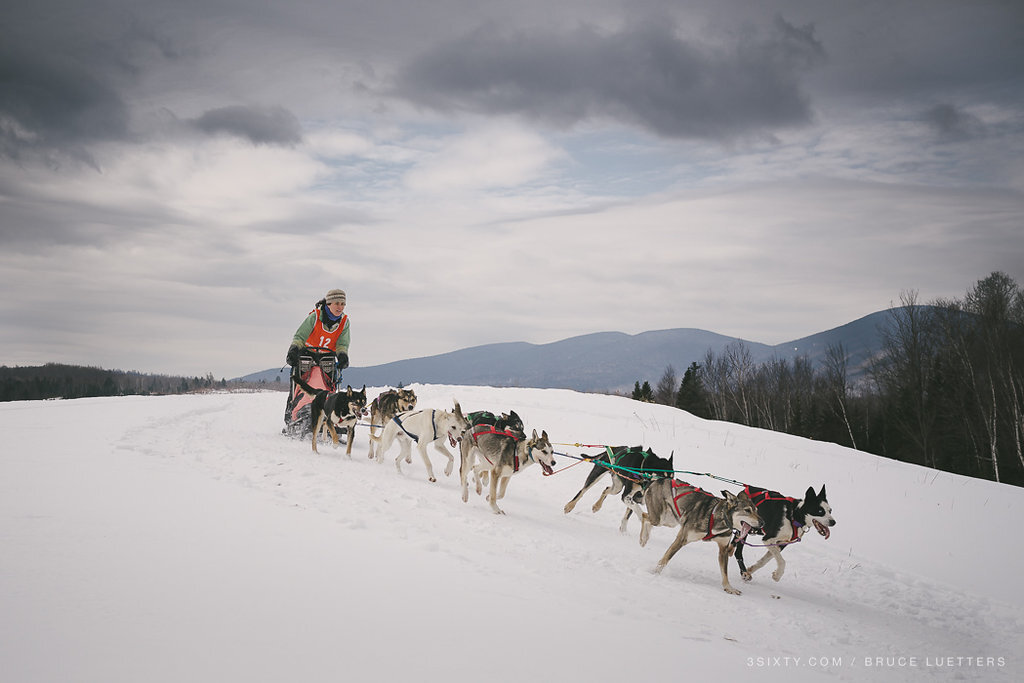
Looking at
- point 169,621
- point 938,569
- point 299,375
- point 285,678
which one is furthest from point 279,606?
point 299,375

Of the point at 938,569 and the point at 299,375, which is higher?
the point at 299,375

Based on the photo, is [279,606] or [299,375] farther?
[299,375]

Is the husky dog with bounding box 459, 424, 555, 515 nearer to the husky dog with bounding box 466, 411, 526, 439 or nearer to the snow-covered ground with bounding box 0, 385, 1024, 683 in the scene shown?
the husky dog with bounding box 466, 411, 526, 439

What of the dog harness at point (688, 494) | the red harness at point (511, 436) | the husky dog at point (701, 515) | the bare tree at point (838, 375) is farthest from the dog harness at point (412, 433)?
the bare tree at point (838, 375)

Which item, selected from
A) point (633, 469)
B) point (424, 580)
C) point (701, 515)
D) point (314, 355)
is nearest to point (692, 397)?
point (314, 355)

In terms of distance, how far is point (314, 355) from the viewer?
13648mm

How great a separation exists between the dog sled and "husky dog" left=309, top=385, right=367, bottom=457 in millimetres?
726

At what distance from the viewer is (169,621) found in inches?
126

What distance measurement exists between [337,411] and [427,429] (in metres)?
2.56

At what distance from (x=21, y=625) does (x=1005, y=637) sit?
8.50 m

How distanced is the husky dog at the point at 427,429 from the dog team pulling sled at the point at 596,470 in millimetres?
18

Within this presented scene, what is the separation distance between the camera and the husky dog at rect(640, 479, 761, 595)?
21.5 feet

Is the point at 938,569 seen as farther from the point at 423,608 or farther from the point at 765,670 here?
the point at 423,608

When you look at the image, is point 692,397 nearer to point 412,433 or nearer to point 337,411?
point 337,411
